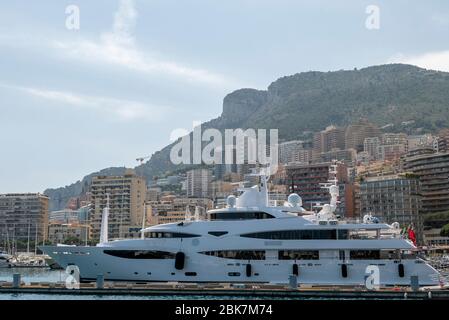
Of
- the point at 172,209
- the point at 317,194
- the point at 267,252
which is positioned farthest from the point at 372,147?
the point at 267,252

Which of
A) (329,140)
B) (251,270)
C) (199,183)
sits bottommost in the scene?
(251,270)

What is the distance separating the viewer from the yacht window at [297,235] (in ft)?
92.7

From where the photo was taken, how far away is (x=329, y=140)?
153 m

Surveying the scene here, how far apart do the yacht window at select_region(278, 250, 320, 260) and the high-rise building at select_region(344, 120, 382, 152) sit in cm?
12353

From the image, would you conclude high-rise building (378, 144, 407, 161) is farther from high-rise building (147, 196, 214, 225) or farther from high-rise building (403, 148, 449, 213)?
high-rise building (147, 196, 214, 225)

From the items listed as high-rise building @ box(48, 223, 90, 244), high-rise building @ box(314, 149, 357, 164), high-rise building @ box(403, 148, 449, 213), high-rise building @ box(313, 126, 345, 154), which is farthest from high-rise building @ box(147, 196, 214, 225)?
high-rise building @ box(313, 126, 345, 154)

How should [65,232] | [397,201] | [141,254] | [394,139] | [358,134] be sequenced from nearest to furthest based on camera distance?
[141,254], [397,201], [65,232], [394,139], [358,134]

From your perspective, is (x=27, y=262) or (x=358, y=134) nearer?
(x=27, y=262)

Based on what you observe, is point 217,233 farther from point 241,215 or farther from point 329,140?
point 329,140

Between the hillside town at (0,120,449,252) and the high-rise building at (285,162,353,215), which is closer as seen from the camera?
the hillside town at (0,120,449,252)

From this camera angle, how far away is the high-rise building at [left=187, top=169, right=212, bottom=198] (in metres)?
138

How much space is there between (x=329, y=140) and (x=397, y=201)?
6934 centimetres

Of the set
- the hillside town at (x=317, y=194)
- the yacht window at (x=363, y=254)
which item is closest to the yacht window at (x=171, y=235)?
the yacht window at (x=363, y=254)
